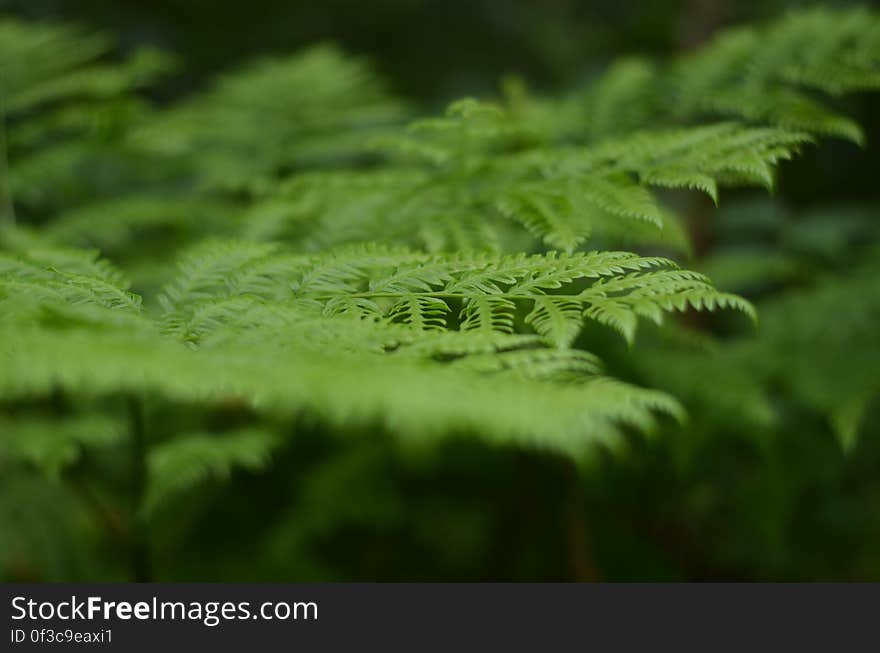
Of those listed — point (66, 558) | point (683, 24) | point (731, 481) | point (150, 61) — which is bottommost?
point (66, 558)

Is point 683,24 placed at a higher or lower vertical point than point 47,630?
higher

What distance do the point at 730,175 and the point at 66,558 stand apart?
2433mm

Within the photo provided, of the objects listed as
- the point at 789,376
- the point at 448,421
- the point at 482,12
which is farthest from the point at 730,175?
the point at 482,12

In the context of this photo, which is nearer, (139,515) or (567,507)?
(139,515)

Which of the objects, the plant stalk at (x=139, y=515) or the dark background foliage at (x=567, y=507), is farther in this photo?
the dark background foliage at (x=567, y=507)

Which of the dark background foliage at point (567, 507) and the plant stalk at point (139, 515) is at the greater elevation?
the dark background foliage at point (567, 507)

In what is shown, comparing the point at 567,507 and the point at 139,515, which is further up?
the point at 567,507

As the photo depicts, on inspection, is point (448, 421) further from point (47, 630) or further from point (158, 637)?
point (47, 630)

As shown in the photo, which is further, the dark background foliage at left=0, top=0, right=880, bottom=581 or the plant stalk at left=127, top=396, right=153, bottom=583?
the dark background foliage at left=0, top=0, right=880, bottom=581

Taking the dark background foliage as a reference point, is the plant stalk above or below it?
below

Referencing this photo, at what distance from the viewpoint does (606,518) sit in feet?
9.59

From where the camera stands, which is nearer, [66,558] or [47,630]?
[47,630]

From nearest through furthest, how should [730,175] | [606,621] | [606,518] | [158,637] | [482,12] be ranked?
[158,637] < [606,621] < [730,175] < [606,518] < [482,12]

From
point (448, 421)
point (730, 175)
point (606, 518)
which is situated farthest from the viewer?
point (606, 518)
